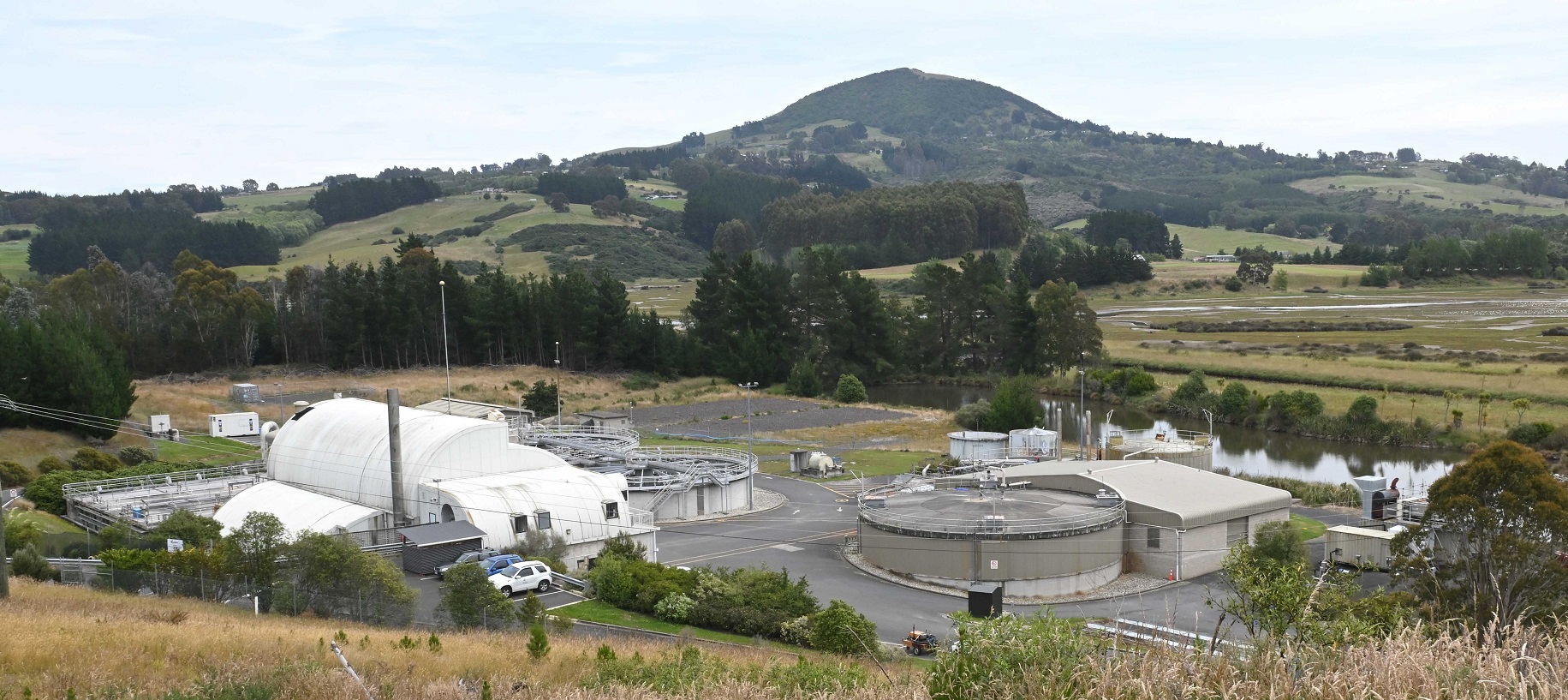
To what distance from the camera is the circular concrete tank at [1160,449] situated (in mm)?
50688

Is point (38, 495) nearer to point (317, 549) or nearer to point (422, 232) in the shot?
point (317, 549)

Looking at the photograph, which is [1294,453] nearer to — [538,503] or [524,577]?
[538,503]

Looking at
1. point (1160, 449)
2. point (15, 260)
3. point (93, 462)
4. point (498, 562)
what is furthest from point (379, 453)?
point (15, 260)

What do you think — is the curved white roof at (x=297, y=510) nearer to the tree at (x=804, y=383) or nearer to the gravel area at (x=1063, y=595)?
the gravel area at (x=1063, y=595)

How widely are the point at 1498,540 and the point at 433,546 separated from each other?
2572 centimetres

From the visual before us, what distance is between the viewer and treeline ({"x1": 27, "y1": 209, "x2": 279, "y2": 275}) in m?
141

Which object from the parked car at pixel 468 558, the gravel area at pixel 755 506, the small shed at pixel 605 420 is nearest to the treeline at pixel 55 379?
the small shed at pixel 605 420

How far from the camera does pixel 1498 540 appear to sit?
2344 centimetres

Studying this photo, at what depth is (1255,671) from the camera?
32.4 feet

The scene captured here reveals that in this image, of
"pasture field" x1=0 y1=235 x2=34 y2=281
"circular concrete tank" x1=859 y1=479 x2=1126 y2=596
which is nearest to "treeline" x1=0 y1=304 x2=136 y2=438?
"circular concrete tank" x1=859 y1=479 x2=1126 y2=596

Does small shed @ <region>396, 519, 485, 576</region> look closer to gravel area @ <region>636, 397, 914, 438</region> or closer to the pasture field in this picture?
gravel area @ <region>636, 397, 914, 438</region>

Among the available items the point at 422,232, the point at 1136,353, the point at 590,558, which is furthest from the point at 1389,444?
the point at 422,232

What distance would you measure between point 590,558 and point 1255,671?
27.8 metres

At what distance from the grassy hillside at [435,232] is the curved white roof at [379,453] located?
96594 mm
